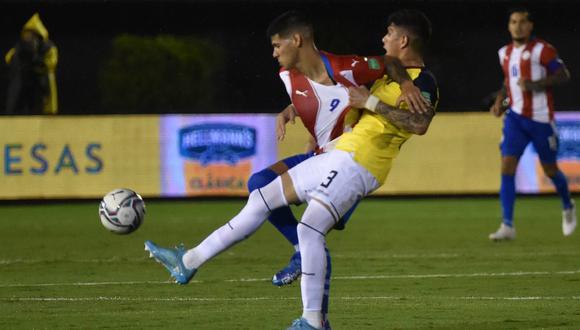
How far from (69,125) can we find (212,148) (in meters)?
2.01

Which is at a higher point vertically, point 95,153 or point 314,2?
point 314,2

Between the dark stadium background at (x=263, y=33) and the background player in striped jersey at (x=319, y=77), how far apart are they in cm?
1377

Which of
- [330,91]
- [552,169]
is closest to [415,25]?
[330,91]

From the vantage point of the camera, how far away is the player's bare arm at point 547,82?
14.4m

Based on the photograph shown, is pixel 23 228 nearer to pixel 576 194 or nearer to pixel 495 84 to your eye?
pixel 576 194

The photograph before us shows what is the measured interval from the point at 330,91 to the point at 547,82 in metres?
6.67

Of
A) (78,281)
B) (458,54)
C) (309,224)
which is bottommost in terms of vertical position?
(78,281)

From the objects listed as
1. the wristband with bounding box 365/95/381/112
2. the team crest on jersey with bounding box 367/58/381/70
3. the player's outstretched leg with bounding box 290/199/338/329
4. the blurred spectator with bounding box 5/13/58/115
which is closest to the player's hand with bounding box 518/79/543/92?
the team crest on jersey with bounding box 367/58/381/70

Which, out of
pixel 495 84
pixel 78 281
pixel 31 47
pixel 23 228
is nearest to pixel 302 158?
pixel 78 281

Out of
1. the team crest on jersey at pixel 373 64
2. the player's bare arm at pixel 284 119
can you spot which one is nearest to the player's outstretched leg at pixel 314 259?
the team crest on jersey at pixel 373 64

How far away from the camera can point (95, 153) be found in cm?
1914

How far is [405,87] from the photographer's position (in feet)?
25.9

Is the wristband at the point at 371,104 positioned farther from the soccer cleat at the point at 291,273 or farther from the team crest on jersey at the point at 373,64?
the soccer cleat at the point at 291,273

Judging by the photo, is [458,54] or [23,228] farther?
[458,54]
